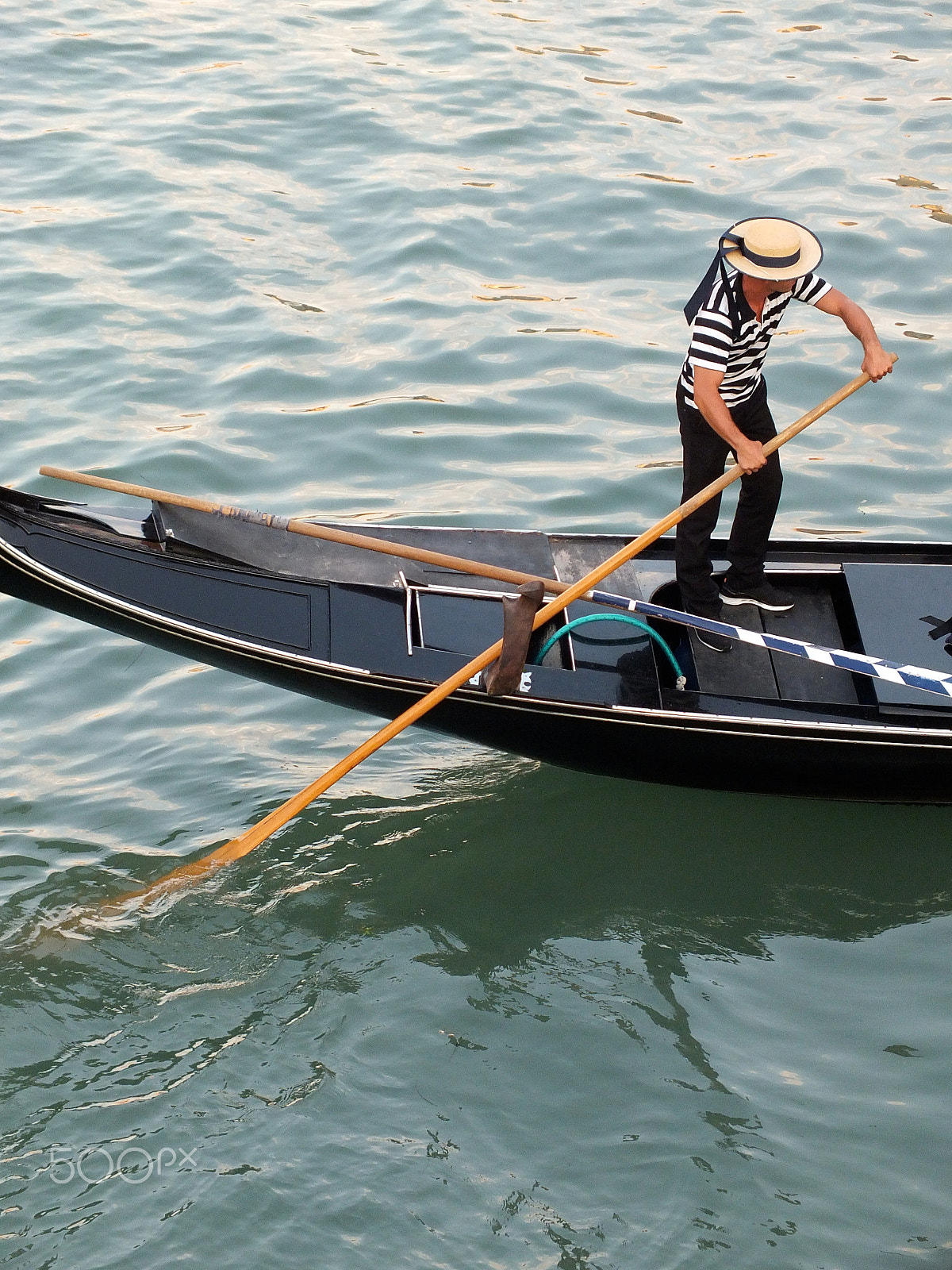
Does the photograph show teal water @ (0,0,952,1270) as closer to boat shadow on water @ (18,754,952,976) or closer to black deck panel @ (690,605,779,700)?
boat shadow on water @ (18,754,952,976)

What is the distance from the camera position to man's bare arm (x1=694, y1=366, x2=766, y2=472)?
12.4ft

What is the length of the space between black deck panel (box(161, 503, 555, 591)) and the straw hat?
1.14 m

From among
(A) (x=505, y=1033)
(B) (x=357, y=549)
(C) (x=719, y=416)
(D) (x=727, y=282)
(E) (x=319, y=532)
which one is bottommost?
(A) (x=505, y=1033)

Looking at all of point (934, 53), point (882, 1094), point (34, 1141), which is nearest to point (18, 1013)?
point (34, 1141)

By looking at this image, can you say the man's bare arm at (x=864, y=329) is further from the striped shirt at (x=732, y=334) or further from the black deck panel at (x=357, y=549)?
the black deck panel at (x=357, y=549)

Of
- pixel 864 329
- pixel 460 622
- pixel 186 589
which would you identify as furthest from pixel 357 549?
pixel 864 329

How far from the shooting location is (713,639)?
4.26 meters

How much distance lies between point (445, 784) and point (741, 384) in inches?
63.1

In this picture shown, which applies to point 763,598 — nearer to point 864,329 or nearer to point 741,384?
point 741,384

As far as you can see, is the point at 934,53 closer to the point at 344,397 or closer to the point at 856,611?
the point at 344,397

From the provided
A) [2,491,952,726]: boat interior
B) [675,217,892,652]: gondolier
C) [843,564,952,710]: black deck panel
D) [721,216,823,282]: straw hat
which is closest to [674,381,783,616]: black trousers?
[675,217,892,652]: gondolier

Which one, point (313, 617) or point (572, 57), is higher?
point (572, 57)

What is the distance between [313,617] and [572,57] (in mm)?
6553

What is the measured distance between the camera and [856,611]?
164 inches
